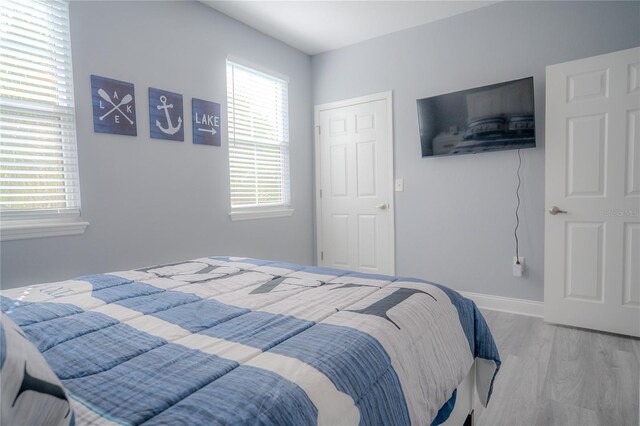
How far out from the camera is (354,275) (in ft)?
5.49

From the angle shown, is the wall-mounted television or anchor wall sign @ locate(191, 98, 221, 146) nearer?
the wall-mounted television

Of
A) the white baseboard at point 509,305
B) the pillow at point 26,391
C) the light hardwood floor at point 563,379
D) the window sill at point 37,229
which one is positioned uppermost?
the window sill at point 37,229

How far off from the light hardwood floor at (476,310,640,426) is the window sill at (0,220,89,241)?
2.51 metres

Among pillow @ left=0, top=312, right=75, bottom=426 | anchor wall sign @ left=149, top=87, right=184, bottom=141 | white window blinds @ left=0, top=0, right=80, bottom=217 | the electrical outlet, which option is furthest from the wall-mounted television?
pillow @ left=0, top=312, right=75, bottom=426

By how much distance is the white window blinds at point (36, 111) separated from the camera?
78.2 inches

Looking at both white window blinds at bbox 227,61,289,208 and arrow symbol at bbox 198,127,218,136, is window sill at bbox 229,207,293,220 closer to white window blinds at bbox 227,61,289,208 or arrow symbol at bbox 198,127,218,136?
white window blinds at bbox 227,61,289,208

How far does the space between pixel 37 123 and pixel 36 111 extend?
70 mm

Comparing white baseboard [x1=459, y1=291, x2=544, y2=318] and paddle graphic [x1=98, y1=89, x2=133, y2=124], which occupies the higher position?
paddle graphic [x1=98, y1=89, x2=133, y2=124]

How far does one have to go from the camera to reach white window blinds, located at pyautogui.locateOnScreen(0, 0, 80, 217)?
1.99 m

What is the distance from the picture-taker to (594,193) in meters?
2.58

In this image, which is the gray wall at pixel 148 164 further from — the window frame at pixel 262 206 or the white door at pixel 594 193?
the white door at pixel 594 193

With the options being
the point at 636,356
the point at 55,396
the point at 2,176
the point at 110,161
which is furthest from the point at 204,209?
the point at 636,356

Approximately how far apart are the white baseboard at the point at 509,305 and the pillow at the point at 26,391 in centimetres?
327

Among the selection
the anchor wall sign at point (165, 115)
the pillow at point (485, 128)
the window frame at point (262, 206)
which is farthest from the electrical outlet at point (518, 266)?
the anchor wall sign at point (165, 115)
